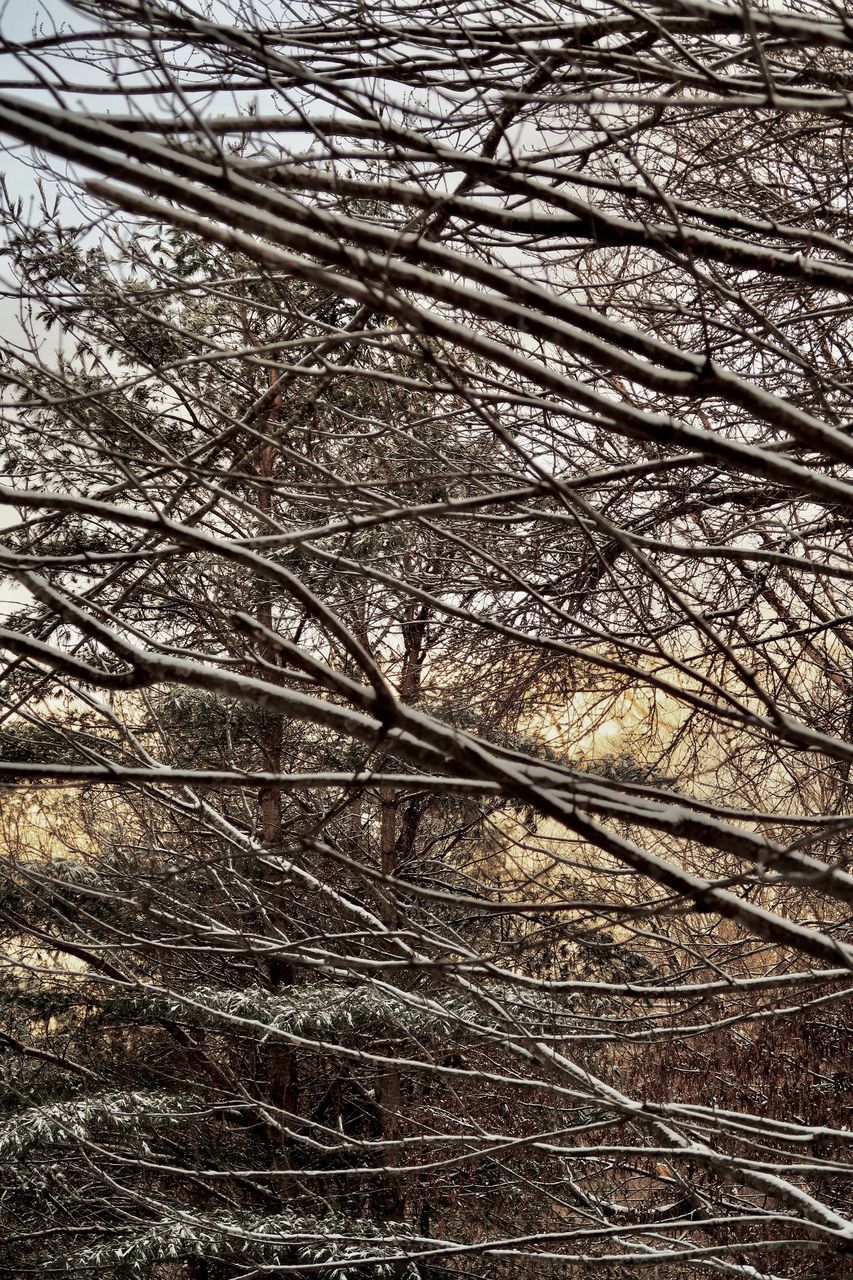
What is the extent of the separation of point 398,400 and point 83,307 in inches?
171

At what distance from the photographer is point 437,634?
7855 mm

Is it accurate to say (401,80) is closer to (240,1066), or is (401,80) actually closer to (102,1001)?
(102,1001)

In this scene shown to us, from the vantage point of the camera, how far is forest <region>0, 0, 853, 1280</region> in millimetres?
1948

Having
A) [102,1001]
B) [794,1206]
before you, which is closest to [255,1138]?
[102,1001]

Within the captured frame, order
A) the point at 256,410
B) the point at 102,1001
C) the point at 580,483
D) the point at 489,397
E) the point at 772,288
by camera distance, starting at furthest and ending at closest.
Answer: the point at 102,1001, the point at 772,288, the point at 256,410, the point at 580,483, the point at 489,397

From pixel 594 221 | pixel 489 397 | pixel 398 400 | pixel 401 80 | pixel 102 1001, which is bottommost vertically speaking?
pixel 102 1001

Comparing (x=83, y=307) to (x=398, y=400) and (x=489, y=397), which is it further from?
(x=398, y=400)

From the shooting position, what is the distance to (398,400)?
6922mm

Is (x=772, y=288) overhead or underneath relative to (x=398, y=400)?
underneath

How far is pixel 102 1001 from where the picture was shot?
829cm

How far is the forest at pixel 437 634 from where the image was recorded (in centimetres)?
195

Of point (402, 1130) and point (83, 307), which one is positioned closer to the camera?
point (83, 307)

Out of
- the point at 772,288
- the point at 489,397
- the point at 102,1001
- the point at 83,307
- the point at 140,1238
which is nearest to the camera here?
the point at 489,397

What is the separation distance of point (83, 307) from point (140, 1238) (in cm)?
594
